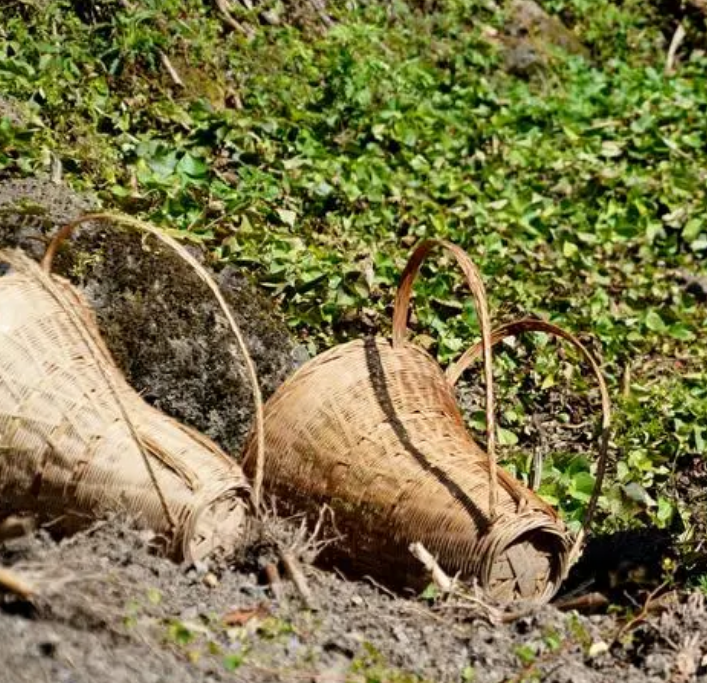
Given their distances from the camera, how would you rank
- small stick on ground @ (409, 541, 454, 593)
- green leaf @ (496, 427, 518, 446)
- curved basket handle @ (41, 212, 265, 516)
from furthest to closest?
green leaf @ (496, 427, 518, 446) < curved basket handle @ (41, 212, 265, 516) < small stick on ground @ (409, 541, 454, 593)

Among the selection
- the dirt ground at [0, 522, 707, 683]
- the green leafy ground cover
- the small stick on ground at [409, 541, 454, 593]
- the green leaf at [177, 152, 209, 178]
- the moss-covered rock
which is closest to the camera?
the dirt ground at [0, 522, 707, 683]

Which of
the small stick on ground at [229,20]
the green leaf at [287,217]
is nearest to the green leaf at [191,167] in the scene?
the green leaf at [287,217]

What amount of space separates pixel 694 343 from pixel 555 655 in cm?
301

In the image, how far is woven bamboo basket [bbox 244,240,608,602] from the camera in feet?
13.2

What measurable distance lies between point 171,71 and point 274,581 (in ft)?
11.4

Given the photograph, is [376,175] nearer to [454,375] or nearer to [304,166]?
[304,166]

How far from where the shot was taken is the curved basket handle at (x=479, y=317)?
4.00 m

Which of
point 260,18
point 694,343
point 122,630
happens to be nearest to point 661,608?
point 122,630

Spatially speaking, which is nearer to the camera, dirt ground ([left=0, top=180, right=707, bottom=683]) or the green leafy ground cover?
dirt ground ([left=0, top=180, right=707, bottom=683])

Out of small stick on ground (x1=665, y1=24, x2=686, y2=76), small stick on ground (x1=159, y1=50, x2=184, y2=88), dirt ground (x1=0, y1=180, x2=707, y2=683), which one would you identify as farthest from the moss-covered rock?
small stick on ground (x1=665, y1=24, x2=686, y2=76)

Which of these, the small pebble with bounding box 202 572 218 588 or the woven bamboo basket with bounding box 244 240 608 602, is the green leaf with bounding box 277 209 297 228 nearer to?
the woven bamboo basket with bounding box 244 240 608 602

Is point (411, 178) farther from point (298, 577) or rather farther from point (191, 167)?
point (298, 577)

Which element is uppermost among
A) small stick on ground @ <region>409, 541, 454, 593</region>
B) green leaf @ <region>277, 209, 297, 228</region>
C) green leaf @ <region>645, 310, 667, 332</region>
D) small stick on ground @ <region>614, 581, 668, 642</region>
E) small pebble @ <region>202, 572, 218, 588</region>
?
green leaf @ <region>645, 310, 667, 332</region>

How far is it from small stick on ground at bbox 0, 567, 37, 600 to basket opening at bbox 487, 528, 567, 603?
4.35 ft
